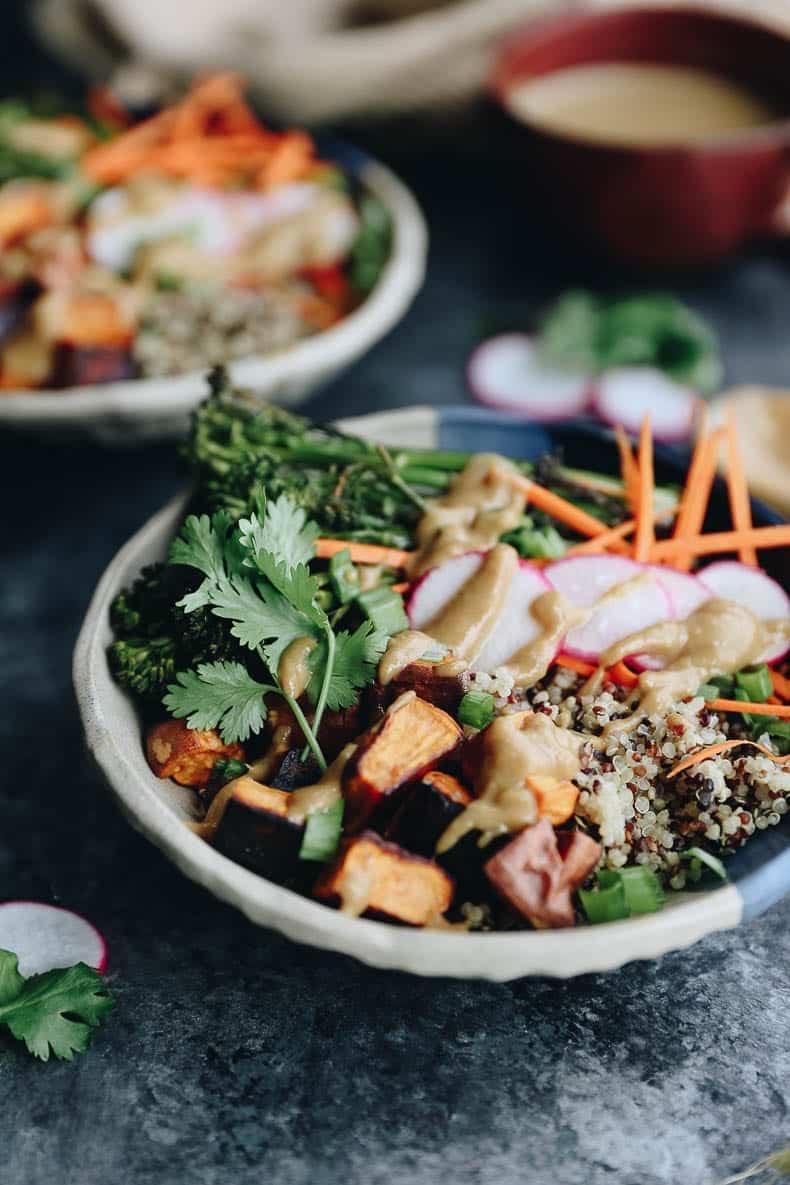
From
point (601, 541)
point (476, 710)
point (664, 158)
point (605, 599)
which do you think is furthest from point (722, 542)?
point (664, 158)

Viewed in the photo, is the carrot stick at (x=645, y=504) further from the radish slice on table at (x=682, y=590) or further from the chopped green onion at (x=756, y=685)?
the chopped green onion at (x=756, y=685)

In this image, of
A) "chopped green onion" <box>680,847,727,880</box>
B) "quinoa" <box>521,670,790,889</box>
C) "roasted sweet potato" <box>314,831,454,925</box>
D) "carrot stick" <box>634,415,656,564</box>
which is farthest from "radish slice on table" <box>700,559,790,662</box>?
"roasted sweet potato" <box>314,831,454,925</box>

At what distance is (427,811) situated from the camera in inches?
75.2

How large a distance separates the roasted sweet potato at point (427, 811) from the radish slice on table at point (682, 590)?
65 centimetres

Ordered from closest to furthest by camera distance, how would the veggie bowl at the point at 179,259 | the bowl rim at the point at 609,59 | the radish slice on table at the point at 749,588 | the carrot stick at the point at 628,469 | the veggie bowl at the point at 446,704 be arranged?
the veggie bowl at the point at 446,704 < the radish slice on table at the point at 749,588 < the carrot stick at the point at 628,469 < the veggie bowl at the point at 179,259 < the bowl rim at the point at 609,59

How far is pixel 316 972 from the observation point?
2252 millimetres

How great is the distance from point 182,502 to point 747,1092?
63.0 inches

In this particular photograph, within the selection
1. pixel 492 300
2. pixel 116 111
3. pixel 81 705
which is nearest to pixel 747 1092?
pixel 81 705

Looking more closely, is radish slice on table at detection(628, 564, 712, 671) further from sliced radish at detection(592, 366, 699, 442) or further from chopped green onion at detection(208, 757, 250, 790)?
sliced radish at detection(592, 366, 699, 442)

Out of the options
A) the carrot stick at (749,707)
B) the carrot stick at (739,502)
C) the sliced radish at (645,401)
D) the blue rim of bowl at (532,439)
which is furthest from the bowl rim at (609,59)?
the carrot stick at (749,707)

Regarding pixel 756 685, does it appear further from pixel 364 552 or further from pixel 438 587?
pixel 364 552

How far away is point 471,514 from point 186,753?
2.62ft

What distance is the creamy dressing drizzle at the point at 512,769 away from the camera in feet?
6.21

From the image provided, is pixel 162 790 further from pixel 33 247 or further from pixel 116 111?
pixel 116 111
